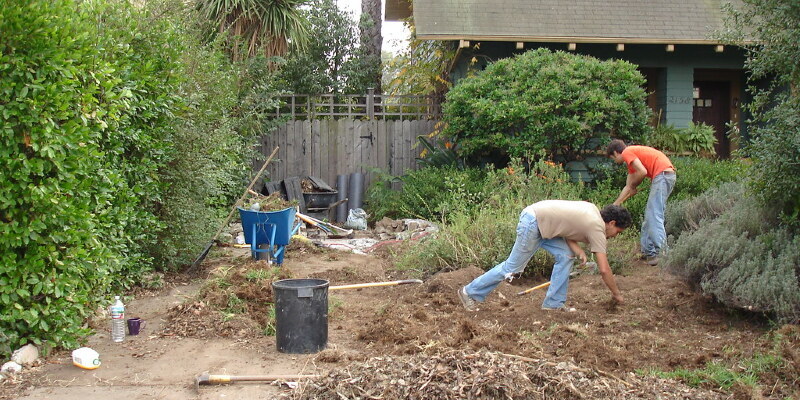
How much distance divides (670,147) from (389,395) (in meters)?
10.9

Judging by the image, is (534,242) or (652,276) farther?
(652,276)

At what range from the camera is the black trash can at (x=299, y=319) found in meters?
5.44

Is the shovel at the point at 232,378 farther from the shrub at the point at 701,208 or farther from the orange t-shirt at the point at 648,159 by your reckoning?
the orange t-shirt at the point at 648,159

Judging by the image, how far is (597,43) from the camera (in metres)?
13.9

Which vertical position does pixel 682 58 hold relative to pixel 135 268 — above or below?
above

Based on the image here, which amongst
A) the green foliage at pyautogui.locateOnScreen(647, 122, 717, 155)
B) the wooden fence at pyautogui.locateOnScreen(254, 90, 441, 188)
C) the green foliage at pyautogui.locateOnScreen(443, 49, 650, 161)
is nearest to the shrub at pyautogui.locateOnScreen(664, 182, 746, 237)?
the green foliage at pyautogui.locateOnScreen(443, 49, 650, 161)

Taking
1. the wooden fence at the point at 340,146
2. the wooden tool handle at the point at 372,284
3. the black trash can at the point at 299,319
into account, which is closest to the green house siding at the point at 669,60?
the wooden fence at the point at 340,146

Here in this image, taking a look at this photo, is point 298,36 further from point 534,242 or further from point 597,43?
point 534,242

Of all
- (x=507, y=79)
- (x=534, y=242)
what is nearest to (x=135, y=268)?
(x=534, y=242)

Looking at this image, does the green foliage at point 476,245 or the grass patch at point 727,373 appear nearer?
the grass patch at point 727,373

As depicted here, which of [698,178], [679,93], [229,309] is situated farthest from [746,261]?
[679,93]

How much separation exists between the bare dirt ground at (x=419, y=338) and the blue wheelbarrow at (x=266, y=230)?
4.38 ft

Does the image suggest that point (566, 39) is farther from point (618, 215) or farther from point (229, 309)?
point (229, 309)

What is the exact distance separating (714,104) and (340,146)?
27.1 ft
